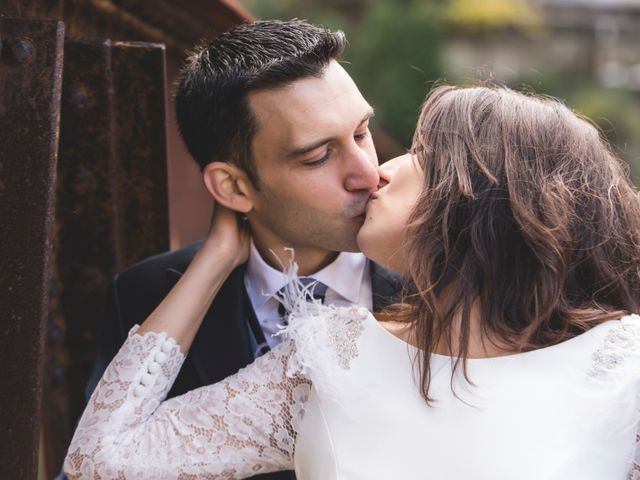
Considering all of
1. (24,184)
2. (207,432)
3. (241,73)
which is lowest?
(207,432)

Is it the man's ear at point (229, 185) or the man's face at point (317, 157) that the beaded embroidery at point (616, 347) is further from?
the man's ear at point (229, 185)

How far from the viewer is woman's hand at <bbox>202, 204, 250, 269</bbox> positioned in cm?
244

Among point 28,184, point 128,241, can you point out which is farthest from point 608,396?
point 128,241

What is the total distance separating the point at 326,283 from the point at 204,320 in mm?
371

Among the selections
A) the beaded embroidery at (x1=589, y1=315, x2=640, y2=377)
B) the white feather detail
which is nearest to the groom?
the white feather detail

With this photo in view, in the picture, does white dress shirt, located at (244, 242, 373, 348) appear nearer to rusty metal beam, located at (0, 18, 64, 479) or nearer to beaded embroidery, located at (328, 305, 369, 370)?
beaded embroidery, located at (328, 305, 369, 370)

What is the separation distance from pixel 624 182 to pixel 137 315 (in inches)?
54.2

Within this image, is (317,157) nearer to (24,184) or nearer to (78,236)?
(78,236)

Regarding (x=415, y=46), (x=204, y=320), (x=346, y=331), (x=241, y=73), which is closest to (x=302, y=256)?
(x=204, y=320)

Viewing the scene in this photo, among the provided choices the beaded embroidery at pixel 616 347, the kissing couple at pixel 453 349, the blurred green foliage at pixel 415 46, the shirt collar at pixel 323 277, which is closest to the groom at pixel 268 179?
the shirt collar at pixel 323 277

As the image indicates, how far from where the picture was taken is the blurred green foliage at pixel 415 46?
1402 centimetres

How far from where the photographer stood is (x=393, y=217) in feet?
6.60

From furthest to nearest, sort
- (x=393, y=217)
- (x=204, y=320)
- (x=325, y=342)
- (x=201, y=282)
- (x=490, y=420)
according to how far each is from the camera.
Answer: (x=204, y=320) → (x=201, y=282) → (x=393, y=217) → (x=325, y=342) → (x=490, y=420)

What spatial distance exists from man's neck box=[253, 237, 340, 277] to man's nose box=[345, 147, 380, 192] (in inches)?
11.4
